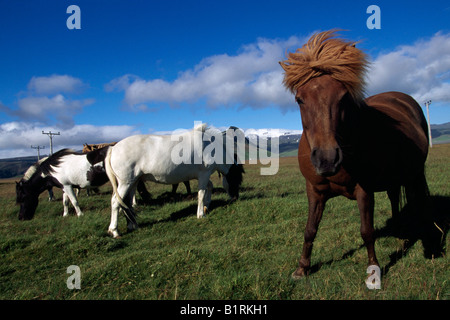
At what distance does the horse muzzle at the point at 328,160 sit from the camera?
236 cm

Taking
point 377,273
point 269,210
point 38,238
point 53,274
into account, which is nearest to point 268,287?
point 377,273

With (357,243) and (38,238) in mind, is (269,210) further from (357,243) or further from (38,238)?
(38,238)

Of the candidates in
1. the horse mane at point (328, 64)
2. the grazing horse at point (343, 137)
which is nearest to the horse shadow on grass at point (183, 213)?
the grazing horse at point (343, 137)

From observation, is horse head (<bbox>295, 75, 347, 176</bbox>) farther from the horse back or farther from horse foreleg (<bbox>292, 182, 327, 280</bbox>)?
horse foreleg (<bbox>292, 182, 327, 280</bbox>)

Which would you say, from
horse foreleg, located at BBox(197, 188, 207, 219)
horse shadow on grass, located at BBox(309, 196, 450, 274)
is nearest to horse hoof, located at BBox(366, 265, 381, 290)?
horse shadow on grass, located at BBox(309, 196, 450, 274)

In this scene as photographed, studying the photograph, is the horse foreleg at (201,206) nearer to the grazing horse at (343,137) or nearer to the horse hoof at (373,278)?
the grazing horse at (343,137)

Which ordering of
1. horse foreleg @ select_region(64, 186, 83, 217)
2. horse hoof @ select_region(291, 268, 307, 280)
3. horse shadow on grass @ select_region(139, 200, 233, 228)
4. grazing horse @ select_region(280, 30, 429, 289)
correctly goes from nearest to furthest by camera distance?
grazing horse @ select_region(280, 30, 429, 289) → horse hoof @ select_region(291, 268, 307, 280) → horse shadow on grass @ select_region(139, 200, 233, 228) → horse foreleg @ select_region(64, 186, 83, 217)

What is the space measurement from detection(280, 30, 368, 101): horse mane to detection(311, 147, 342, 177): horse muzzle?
73cm

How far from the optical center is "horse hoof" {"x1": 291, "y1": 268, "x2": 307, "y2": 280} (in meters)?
3.48

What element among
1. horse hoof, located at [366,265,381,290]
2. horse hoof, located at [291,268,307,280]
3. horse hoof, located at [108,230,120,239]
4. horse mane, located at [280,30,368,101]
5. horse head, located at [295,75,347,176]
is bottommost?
horse hoof, located at [108,230,120,239]

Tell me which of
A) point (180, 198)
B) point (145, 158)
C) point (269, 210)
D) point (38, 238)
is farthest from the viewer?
point (180, 198)

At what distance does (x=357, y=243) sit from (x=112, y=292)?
3820 millimetres

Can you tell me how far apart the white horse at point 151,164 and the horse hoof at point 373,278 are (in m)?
4.68

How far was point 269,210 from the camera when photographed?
23.7 ft
